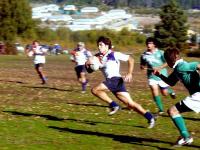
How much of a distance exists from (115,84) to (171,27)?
71250 mm

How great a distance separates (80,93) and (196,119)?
6.89 m

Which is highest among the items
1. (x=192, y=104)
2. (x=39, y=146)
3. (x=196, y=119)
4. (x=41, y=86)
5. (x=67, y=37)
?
(x=192, y=104)

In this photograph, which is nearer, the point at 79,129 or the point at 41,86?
the point at 79,129

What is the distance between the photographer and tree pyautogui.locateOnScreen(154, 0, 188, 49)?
8131 cm

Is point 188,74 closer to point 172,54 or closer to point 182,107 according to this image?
point 172,54

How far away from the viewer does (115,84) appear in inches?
500

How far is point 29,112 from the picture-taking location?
1485 centimetres

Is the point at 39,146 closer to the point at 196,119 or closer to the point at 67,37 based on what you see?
the point at 196,119

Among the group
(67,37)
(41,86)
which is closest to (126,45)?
(67,37)

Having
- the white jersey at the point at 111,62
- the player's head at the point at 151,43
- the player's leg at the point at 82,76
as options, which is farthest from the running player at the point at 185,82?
the player's leg at the point at 82,76

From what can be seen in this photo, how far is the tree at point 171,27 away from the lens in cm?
8131

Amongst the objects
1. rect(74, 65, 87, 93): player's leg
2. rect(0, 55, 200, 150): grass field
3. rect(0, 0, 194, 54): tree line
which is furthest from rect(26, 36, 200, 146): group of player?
rect(0, 0, 194, 54): tree line

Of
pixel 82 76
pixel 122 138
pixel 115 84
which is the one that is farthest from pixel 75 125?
pixel 82 76

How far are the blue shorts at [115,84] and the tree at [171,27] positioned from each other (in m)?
67.7
